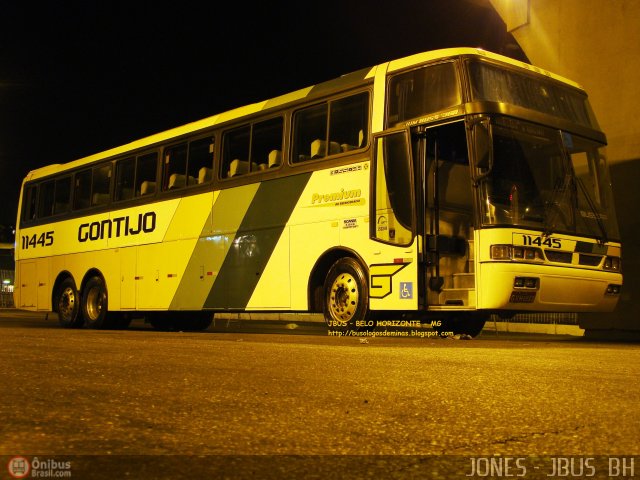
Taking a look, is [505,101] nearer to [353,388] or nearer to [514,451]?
[353,388]

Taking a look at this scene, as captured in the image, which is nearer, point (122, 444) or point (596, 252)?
point (122, 444)

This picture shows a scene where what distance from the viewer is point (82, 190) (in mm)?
16891

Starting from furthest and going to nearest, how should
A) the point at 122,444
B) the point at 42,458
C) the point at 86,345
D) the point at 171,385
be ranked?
the point at 86,345 → the point at 171,385 → the point at 122,444 → the point at 42,458

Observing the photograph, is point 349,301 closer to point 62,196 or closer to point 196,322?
point 196,322

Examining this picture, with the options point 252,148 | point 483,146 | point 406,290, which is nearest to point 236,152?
point 252,148

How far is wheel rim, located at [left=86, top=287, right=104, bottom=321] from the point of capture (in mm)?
15984

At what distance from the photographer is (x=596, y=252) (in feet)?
33.5

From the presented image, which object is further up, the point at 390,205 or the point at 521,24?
the point at 521,24

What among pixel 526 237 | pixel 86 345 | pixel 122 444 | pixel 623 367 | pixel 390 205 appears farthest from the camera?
pixel 390 205

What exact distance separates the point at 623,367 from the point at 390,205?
4.44 meters

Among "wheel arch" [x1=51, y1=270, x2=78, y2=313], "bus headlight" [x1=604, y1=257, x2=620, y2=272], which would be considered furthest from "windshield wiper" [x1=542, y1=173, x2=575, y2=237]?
"wheel arch" [x1=51, y1=270, x2=78, y2=313]

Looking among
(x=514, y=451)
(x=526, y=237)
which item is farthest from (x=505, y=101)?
(x=514, y=451)

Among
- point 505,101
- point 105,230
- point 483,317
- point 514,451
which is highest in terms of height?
point 505,101

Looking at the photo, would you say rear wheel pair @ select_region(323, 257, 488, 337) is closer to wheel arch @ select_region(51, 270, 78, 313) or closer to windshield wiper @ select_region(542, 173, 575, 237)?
windshield wiper @ select_region(542, 173, 575, 237)
